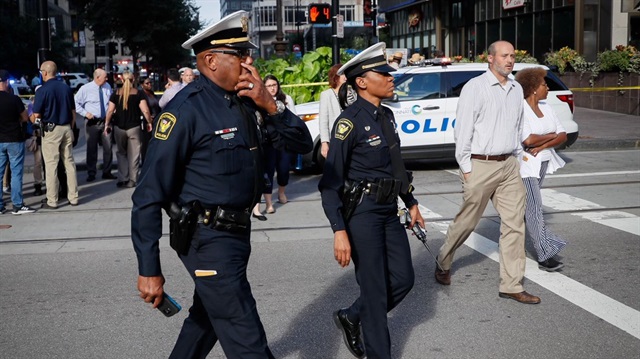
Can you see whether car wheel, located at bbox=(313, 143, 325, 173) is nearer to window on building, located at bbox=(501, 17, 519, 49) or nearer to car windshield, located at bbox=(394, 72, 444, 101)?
car windshield, located at bbox=(394, 72, 444, 101)

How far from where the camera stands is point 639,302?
591 centimetres

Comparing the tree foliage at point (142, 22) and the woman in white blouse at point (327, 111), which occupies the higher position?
the tree foliage at point (142, 22)

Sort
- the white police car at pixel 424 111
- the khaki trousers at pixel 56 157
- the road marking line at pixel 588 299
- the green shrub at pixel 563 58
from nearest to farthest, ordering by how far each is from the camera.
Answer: the road marking line at pixel 588 299 → the khaki trousers at pixel 56 157 → the white police car at pixel 424 111 → the green shrub at pixel 563 58

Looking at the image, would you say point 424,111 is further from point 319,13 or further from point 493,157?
point 493,157

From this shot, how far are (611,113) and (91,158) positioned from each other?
14.4m

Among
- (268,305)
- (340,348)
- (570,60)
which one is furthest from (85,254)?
(570,60)

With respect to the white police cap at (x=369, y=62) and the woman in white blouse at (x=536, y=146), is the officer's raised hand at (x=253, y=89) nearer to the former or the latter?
the white police cap at (x=369, y=62)

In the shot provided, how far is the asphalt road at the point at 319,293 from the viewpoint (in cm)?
518

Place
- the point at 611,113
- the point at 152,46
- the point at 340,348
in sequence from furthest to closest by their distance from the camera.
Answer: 1. the point at 152,46
2. the point at 611,113
3. the point at 340,348

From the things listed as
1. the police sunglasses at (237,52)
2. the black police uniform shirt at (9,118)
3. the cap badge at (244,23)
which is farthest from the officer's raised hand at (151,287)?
the black police uniform shirt at (9,118)

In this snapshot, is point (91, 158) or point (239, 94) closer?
point (239, 94)

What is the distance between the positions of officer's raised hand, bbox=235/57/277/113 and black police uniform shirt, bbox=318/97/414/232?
36.4 inches

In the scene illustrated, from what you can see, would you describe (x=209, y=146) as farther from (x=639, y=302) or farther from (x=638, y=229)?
(x=638, y=229)

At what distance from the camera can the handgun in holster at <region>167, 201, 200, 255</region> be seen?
350 cm
